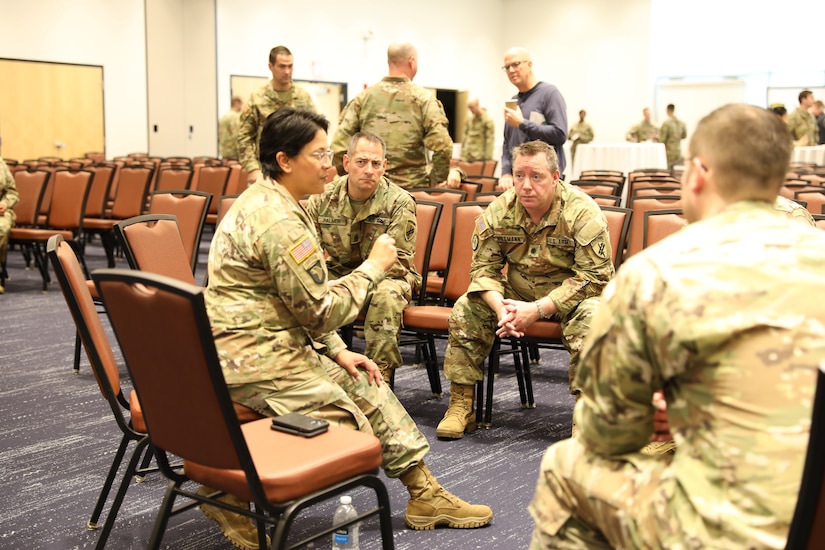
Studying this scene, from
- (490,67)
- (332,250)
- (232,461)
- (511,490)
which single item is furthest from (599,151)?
(232,461)

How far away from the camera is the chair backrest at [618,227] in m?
3.92

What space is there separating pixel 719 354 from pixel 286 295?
4.06 ft

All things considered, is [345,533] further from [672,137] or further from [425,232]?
[672,137]

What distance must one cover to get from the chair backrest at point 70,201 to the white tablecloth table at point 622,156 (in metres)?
8.78

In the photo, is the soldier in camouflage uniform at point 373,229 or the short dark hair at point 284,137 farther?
the soldier in camouflage uniform at point 373,229

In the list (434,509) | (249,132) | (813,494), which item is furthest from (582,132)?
(813,494)

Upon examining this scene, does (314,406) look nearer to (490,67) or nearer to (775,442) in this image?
(775,442)

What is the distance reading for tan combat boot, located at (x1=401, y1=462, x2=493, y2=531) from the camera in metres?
2.74

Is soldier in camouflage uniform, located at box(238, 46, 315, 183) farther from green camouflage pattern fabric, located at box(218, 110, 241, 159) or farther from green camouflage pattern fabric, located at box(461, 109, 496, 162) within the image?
green camouflage pattern fabric, located at box(461, 109, 496, 162)

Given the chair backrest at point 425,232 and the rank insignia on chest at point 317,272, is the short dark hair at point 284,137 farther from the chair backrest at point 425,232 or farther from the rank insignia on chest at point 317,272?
the chair backrest at point 425,232

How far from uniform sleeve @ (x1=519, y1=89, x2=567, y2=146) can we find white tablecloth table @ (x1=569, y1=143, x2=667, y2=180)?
9.03 meters

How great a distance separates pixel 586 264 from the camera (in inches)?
139

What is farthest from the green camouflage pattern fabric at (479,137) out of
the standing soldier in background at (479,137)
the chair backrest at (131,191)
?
the chair backrest at (131,191)

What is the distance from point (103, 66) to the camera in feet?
45.8
